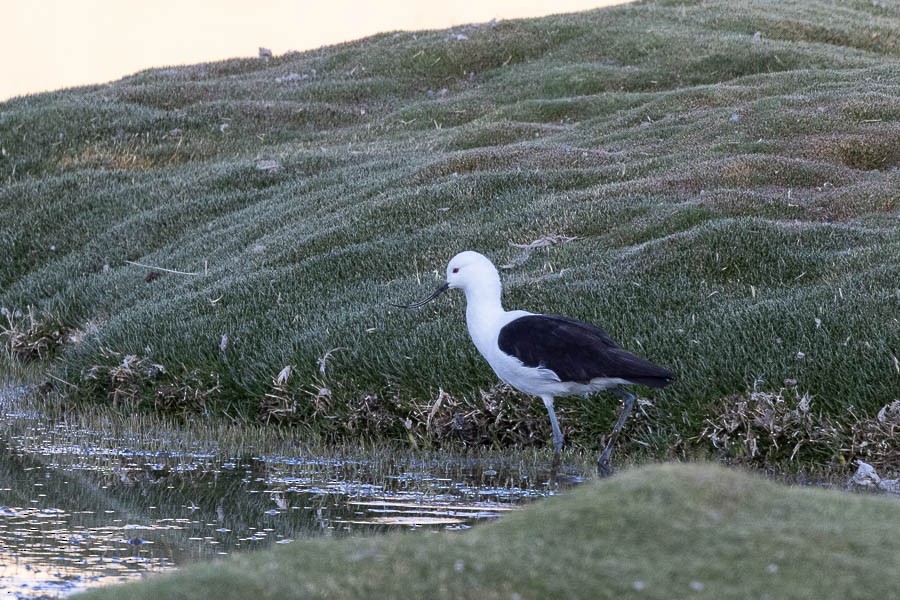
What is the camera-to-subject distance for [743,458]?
31.9ft

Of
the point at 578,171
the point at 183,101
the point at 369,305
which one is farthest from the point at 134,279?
the point at 183,101

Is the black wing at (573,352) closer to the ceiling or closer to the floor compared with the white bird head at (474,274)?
closer to the floor

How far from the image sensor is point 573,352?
8906mm

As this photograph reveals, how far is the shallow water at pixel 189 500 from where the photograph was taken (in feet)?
21.7

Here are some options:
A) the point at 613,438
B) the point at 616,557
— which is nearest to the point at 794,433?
the point at 613,438

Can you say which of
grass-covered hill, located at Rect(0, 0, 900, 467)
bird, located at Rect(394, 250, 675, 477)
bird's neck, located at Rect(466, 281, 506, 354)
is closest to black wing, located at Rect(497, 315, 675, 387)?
bird, located at Rect(394, 250, 675, 477)

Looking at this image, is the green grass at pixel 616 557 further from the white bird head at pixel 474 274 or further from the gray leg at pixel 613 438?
the white bird head at pixel 474 274

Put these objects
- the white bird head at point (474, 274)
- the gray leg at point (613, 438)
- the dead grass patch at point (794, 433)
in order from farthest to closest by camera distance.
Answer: the white bird head at point (474, 274) < the dead grass patch at point (794, 433) < the gray leg at point (613, 438)

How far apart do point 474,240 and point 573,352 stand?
7176 mm

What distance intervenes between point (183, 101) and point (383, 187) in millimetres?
15101

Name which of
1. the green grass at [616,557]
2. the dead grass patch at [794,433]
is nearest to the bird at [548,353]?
the dead grass patch at [794,433]

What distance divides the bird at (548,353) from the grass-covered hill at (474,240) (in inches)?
56.5

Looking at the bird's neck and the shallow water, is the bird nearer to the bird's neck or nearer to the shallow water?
the bird's neck

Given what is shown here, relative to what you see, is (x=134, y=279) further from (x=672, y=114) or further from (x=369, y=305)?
(x=672, y=114)
